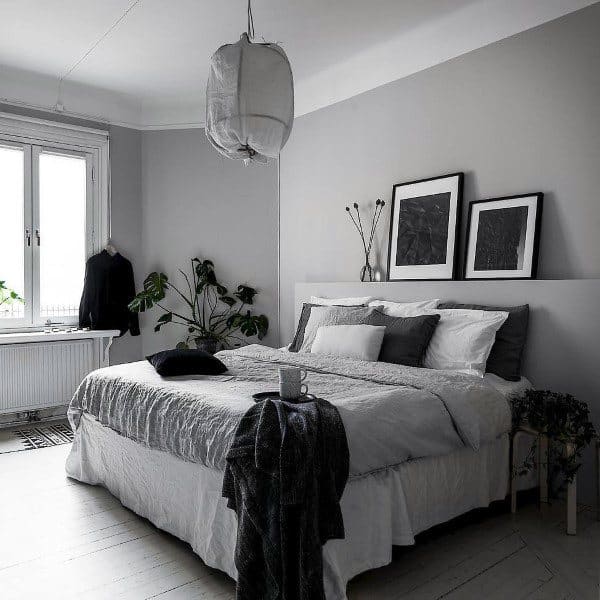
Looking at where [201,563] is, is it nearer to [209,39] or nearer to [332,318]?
[332,318]

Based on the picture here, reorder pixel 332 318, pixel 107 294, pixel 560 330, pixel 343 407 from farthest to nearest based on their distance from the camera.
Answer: pixel 107 294, pixel 332 318, pixel 560 330, pixel 343 407

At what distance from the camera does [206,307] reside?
5176 millimetres

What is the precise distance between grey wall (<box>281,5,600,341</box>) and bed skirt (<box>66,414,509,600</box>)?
4.29ft

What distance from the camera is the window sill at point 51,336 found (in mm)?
4320

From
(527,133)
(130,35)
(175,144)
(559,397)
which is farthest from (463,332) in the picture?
(175,144)

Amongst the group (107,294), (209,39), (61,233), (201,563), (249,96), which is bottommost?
(201,563)

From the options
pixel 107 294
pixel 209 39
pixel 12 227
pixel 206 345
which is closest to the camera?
pixel 209 39

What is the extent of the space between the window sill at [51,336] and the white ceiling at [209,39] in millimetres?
1897

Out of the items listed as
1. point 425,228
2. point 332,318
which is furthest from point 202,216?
point 425,228

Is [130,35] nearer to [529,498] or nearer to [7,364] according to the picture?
[7,364]

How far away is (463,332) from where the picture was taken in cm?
311

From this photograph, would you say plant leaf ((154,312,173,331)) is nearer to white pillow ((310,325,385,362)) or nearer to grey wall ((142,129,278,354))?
grey wall ((142,129,278,354))

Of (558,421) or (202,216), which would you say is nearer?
(558,421)

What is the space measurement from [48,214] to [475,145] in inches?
138
